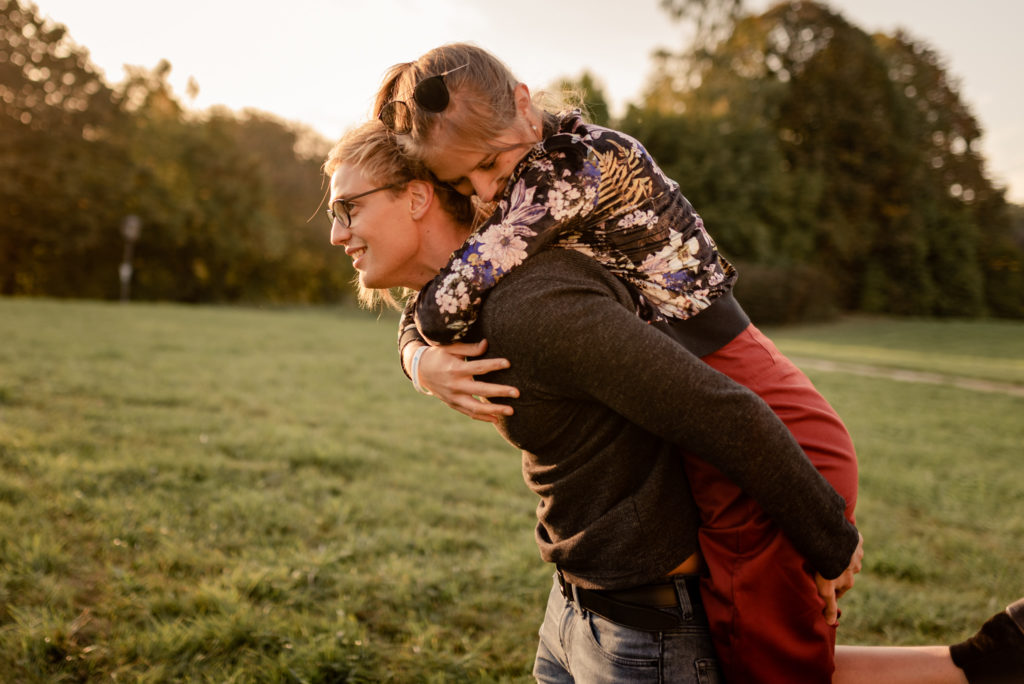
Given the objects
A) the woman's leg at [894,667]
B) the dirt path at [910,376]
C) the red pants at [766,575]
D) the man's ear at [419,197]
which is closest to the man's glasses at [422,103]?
the man's ear at [419,197]

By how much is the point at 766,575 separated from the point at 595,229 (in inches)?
31.7

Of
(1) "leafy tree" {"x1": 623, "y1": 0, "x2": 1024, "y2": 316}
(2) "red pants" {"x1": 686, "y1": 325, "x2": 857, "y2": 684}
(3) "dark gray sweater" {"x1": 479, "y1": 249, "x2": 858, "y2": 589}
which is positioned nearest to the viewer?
(3) "dark gray sweater" {"x1": 479, "y1": 249, "x2": 858, "y2": 589}

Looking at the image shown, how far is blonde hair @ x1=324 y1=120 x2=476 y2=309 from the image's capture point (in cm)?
169

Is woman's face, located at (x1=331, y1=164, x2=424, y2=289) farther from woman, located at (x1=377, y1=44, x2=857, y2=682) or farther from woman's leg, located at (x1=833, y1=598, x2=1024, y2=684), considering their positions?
woman's leg, located at (x1=833, y1=598, x2=1024, y2=684)

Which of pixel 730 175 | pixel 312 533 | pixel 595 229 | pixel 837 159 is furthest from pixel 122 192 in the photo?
pixel 595 229

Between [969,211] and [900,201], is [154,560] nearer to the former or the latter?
[900,201]

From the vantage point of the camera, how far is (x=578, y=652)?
1.55m

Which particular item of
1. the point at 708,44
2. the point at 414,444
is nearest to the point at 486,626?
the point at 414,444

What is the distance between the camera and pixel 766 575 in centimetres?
131

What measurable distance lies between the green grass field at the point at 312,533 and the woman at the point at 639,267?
176 cm

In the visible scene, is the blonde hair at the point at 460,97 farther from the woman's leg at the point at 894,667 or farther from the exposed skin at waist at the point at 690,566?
the woman's leg at the point at 894,667

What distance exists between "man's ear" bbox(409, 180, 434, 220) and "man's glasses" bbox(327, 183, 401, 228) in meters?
0.04

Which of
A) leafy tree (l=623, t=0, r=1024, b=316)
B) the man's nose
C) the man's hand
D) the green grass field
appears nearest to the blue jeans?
the man's hand

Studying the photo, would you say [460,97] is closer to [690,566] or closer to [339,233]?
[339,233]
